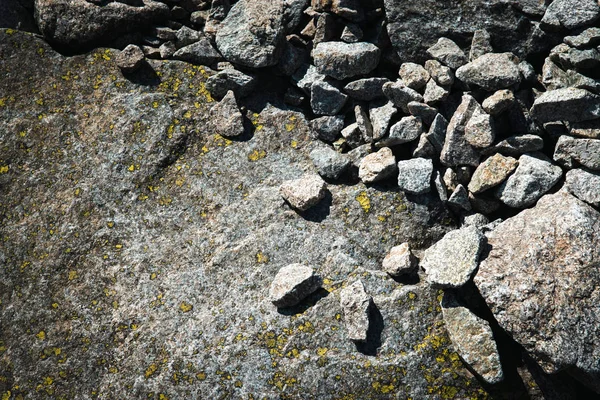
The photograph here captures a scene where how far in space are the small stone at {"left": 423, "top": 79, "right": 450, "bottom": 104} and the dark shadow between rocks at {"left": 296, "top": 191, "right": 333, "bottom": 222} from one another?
1.62 m

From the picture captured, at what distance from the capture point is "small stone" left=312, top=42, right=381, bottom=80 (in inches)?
267

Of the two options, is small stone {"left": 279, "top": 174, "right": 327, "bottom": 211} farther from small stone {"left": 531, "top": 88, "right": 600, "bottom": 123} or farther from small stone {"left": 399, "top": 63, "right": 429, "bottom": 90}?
small stone {"left": 531, "top": 88, "right": 600, "bottom": 123}

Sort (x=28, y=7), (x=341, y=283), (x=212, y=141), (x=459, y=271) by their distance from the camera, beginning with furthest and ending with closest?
(x=28, y=7)
(x=212, y=141)
(x=341, y=283)
(x=459, y=271)

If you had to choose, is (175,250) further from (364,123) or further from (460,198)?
(460,198)

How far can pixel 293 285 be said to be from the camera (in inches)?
229

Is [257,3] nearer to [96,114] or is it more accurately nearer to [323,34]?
[323,34]

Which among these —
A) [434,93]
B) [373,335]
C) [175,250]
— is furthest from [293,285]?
[434,93]

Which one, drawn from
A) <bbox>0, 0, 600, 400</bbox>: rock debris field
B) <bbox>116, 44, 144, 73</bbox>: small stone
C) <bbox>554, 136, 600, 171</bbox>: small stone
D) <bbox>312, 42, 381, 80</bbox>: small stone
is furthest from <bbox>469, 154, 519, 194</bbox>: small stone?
<bbox>116, 44, 144, 73</bbox>: small stone

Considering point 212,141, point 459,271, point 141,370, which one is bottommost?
point 141,370

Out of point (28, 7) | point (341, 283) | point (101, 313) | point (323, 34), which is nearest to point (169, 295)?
point (101, 313)

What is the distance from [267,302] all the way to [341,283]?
812mm

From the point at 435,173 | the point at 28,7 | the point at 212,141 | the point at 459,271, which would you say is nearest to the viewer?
the point at 459,271

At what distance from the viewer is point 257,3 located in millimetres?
7211

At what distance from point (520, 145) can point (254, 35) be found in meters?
3.43
